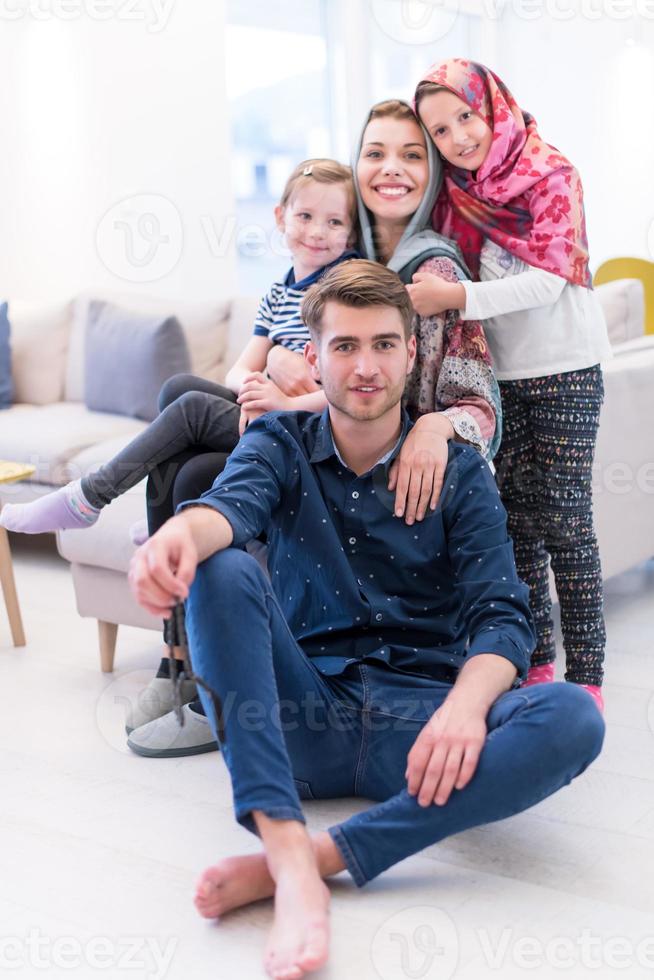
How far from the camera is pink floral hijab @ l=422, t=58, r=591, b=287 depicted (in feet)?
6.69

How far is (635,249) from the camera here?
6.29 metres

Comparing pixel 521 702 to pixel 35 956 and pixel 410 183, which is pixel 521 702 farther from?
pixel 410 183

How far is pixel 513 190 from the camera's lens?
6.68 ft

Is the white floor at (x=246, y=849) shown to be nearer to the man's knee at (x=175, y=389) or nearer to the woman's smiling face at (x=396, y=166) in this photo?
the man's knee at (x=175, y=389)

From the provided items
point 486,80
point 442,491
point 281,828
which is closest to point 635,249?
point 486,80

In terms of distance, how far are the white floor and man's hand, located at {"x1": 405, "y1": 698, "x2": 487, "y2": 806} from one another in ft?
0.59

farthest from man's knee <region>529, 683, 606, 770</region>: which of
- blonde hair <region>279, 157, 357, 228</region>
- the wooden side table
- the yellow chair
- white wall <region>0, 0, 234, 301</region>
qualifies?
white wall <region>0, 0, 234, 301</region>

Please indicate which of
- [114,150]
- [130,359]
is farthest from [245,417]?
[114,150]

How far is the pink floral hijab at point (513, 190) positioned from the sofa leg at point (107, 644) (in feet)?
4.00

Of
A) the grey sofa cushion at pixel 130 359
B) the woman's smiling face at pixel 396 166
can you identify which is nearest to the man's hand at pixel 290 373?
the woman's smiling face at pixel 396 166

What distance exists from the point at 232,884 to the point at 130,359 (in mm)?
2493

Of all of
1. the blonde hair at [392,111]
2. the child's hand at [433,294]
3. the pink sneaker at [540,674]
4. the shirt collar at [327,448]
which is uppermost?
the blonde hair at [392,111]

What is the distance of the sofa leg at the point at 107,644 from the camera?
8.66 feet

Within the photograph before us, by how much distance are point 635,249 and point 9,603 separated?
4.55 meters
